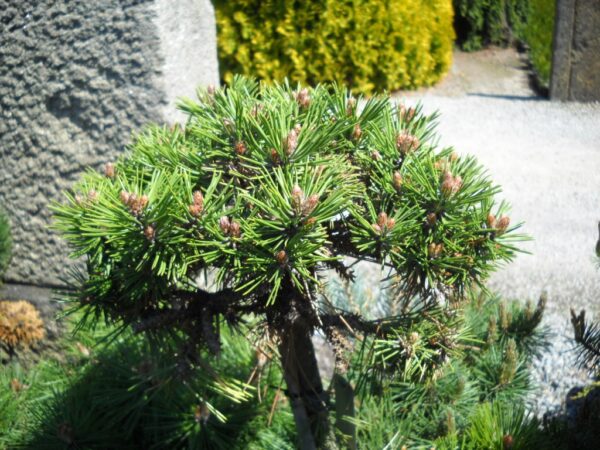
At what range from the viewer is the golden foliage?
3391 millimetres

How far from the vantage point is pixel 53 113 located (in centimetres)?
311

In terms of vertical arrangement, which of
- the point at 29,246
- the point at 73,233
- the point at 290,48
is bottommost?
the point at 29,246

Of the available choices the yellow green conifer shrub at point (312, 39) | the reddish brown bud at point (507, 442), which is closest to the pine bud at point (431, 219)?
the reddish brown bud at point (507, 442)

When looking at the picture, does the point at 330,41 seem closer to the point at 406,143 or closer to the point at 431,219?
the point at 406,143

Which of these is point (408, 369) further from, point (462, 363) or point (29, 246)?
point (29, 246)

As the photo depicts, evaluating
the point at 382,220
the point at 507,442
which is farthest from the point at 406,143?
the point at 507,442

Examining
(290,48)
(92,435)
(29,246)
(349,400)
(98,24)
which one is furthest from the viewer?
(290,48)

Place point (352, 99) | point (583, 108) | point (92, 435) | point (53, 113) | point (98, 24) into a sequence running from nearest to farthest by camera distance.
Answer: point (352, 99)
point (92, 435)
point (98, 24)
point (53, 113)
point (583, 108)

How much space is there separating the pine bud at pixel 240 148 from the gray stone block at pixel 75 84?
1.50 metres

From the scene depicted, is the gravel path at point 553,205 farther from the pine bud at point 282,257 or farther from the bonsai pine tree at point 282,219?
the pine bud at point 282,257

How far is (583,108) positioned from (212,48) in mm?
1971

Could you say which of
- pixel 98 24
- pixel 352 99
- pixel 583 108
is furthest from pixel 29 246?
pixel 583 108

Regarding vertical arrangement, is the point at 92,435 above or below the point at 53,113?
below

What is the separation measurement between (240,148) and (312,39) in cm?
486
